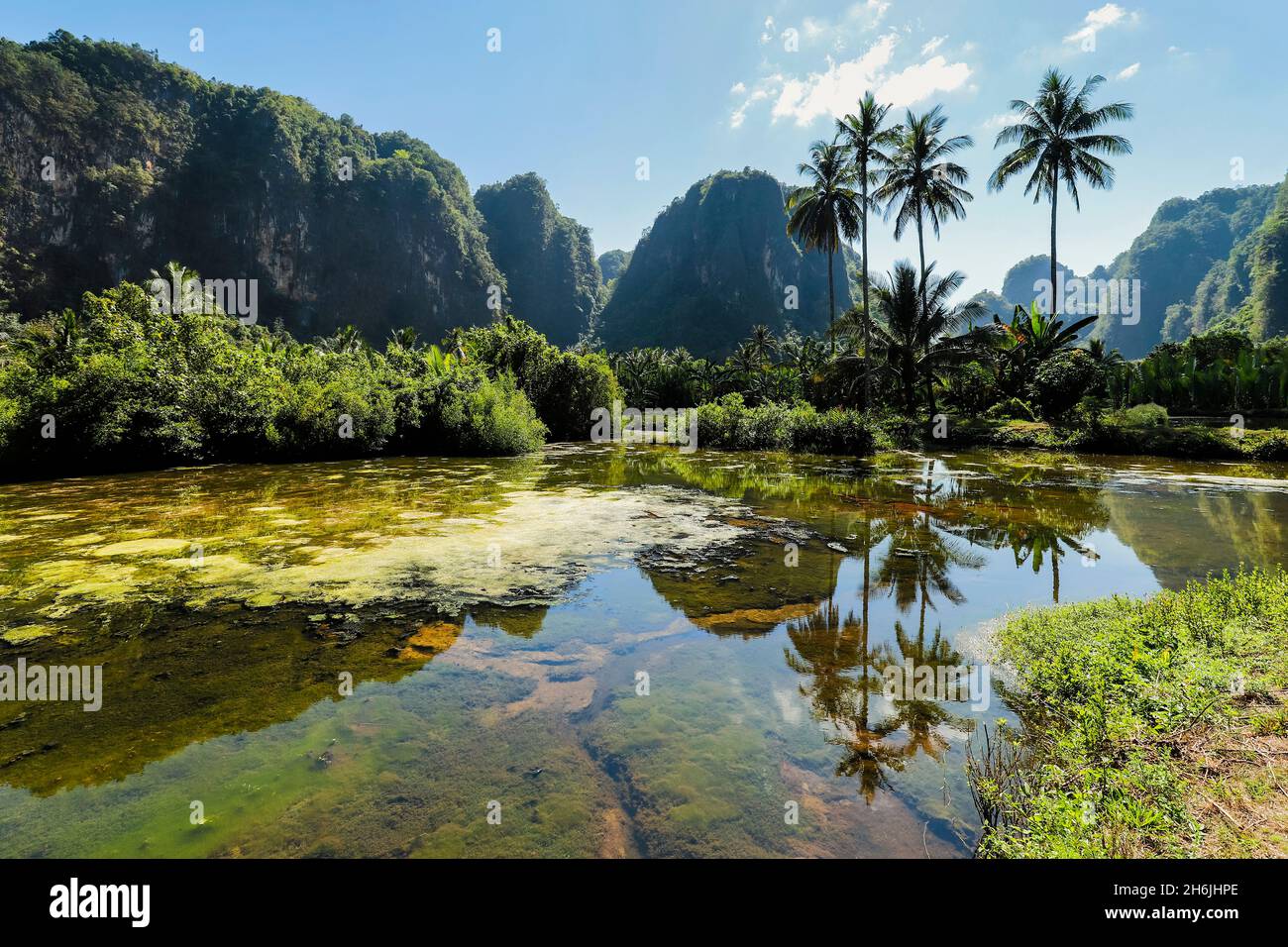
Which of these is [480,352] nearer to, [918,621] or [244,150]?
[918,621]

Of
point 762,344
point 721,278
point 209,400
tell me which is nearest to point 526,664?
point 209,400

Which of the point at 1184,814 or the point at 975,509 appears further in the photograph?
the point at 975,509

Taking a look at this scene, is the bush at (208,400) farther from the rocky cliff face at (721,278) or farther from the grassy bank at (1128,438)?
the rocky cliff face at (721,278)

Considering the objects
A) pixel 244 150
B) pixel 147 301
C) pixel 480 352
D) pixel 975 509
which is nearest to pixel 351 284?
pixel 244 150

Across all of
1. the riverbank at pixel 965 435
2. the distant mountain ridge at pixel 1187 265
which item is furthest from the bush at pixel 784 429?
the distant mountain ridge at pixel 1187 265

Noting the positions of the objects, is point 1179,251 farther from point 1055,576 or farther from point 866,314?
point 1055,576

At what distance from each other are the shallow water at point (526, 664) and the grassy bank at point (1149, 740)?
0.32m

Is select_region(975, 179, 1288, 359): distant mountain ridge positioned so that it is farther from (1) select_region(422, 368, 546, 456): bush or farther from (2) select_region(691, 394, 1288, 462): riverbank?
(1) select_region(422, 368, 546, 456): bush

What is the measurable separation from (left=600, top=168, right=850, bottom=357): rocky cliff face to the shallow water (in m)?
98.7

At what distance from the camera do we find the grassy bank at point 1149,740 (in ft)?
7.32

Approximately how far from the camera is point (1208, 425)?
2111 centimetres

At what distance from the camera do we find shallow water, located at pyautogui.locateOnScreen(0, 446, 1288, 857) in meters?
2.81

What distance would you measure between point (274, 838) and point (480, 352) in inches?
1233

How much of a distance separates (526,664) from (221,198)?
119m
